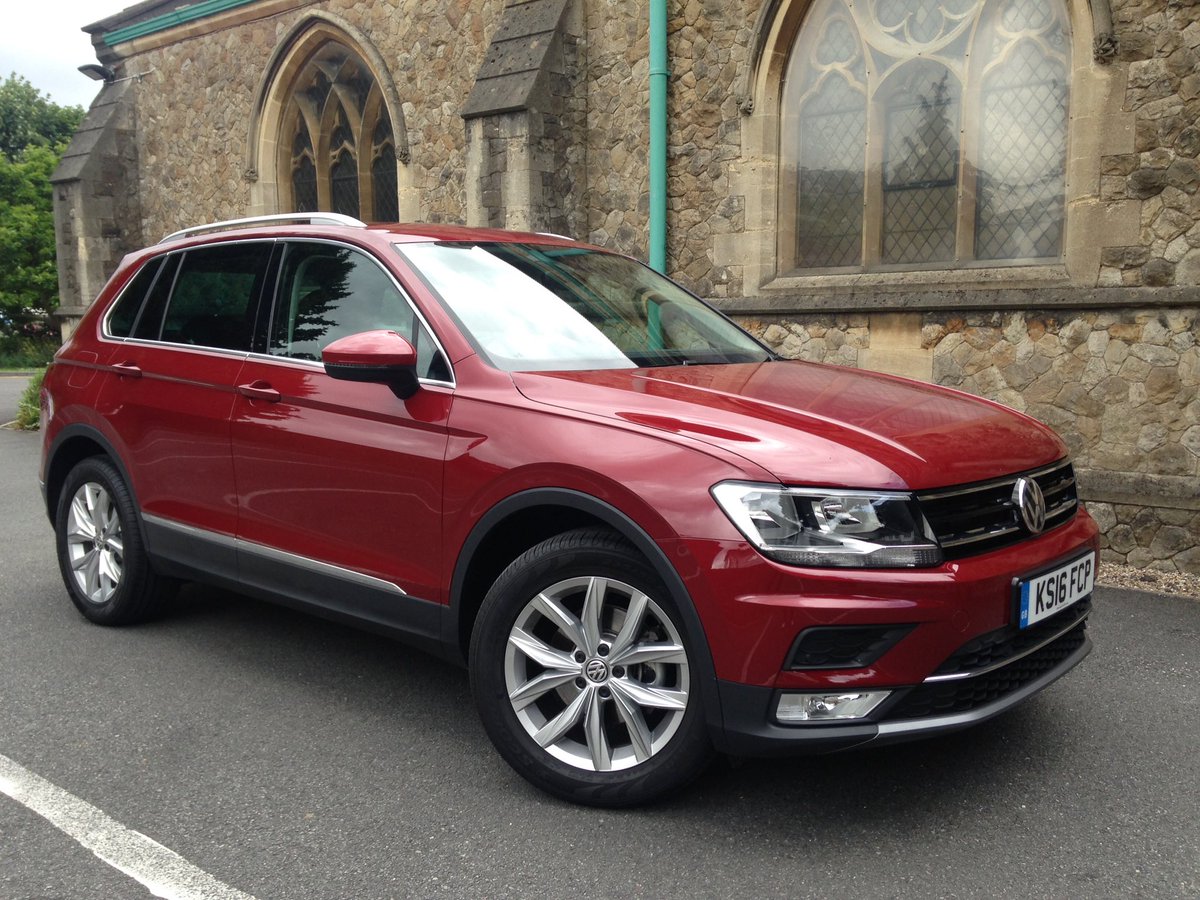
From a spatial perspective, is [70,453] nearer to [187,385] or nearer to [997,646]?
[187,385]

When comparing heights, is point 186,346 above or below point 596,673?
above

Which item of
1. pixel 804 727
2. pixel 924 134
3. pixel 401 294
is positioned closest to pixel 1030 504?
pixel 804 727

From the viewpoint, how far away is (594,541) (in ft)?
10.3

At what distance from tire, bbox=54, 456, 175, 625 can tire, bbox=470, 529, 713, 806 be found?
2364mm

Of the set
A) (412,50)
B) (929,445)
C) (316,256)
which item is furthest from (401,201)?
(929,445)

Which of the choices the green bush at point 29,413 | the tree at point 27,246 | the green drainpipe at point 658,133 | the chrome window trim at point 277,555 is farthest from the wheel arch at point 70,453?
the tree at point 27,246

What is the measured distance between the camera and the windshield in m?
3.73

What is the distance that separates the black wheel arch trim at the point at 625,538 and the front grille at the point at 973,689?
1.57 ft

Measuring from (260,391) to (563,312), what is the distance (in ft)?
4.03

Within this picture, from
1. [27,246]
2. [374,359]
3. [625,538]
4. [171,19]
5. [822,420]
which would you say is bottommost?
[625,538]

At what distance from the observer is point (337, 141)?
46.9ft

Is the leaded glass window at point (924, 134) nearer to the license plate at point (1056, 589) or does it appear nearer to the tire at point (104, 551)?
the license plate at point (1056, 589)

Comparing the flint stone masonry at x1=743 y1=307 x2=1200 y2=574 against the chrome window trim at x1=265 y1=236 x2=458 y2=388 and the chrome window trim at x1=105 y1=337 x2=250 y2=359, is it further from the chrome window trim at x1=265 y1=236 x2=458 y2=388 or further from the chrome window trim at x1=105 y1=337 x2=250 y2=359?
the chrome window trim at x1=105 y1=337 x2=250 y2=359

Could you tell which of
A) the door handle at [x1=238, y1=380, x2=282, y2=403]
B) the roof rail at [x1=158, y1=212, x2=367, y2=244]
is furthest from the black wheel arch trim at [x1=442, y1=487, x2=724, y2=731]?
the roof rail at [x1=158, y1=212, x2=367, y2=244]
